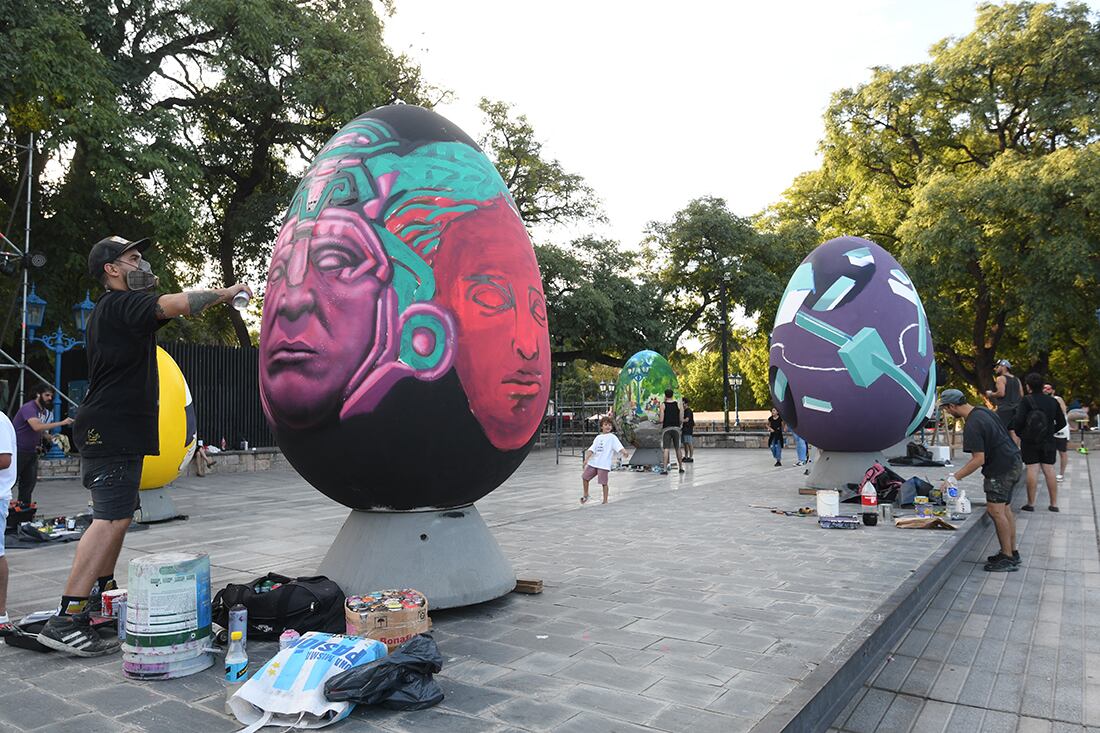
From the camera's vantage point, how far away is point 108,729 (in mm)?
3227

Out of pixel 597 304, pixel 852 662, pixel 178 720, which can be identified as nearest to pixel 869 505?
pixel 852 662

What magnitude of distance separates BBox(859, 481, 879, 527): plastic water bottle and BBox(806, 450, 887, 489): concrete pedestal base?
1378mm

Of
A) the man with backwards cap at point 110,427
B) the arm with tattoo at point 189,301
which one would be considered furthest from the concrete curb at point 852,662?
the man with backwards cap at point 110,427

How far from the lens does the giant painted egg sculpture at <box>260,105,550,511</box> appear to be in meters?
4.84

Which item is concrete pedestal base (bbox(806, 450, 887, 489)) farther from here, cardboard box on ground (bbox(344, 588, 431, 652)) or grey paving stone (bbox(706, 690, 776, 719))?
cardboard box on ground (bbox(344, 588, 431, 652))

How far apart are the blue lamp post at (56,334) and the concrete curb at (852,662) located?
52.5ft

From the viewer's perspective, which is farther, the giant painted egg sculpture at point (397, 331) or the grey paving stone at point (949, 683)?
the giant painted egg sculpture at point (397, 331)

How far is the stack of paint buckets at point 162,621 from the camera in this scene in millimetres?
3848

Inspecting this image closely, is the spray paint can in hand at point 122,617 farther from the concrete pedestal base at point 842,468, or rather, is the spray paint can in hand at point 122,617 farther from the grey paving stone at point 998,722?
the concrete pedestal base at point 842,468

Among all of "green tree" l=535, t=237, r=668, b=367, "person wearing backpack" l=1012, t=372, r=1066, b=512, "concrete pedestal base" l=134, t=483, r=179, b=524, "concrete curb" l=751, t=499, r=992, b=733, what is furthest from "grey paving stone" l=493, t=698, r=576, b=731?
"green tree" l=535, t=237, r=668, b=367

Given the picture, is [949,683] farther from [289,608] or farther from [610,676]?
[289,608]

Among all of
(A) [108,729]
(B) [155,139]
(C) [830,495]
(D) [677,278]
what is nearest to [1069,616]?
(C) [830,495]

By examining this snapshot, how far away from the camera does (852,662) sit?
4105mm

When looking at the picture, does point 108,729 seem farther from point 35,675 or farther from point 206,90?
point 206,90
